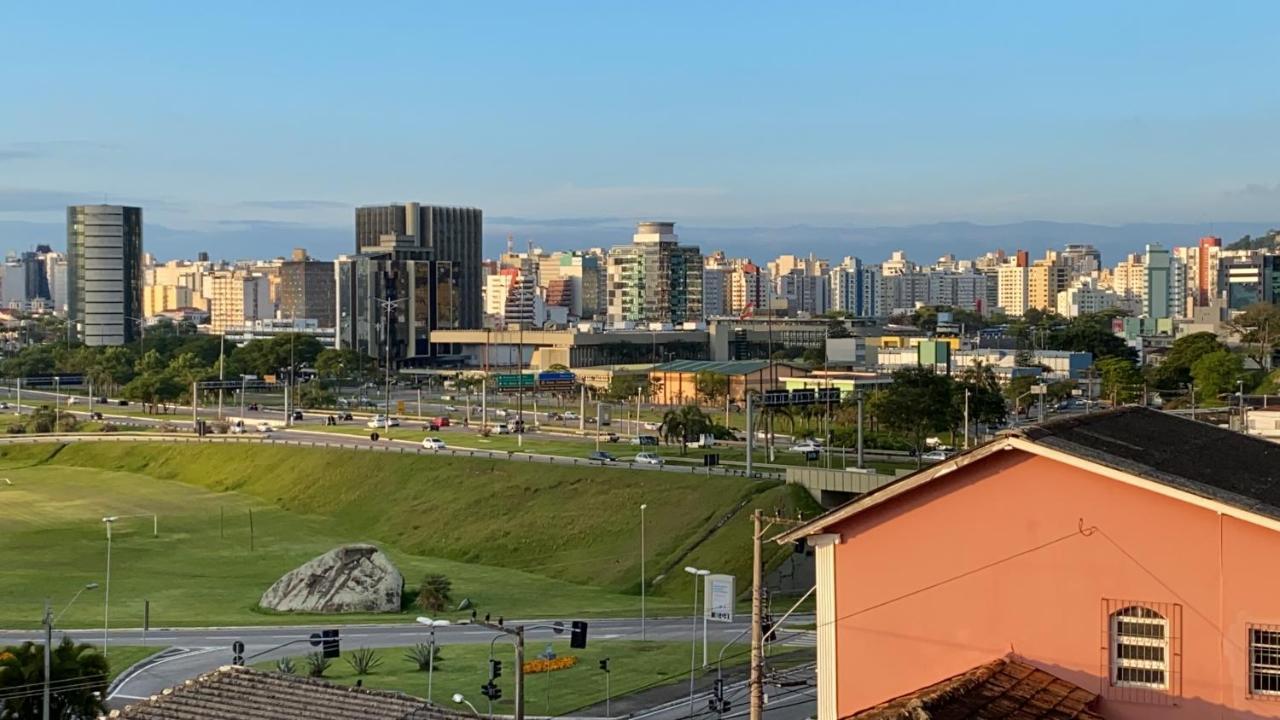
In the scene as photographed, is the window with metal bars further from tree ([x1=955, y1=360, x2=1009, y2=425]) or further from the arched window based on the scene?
tree ([x1=955, y1=360, x2=1009, y2=425])

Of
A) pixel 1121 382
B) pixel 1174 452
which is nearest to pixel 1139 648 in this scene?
pixel 1174 452

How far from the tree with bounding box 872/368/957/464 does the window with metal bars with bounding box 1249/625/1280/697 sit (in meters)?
63.4

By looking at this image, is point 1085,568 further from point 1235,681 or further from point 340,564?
point 340,564

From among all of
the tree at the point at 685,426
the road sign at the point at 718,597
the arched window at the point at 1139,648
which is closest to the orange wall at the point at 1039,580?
the arched window at the point at 1139,648

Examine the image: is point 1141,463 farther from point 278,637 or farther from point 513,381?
point 513,381

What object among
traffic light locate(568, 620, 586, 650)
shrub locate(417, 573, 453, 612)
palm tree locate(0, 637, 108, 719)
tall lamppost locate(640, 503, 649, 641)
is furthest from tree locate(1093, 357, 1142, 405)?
palm tree locate(0, 637, 108, 719)

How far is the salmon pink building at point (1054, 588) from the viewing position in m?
15.4

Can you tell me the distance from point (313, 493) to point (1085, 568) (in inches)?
3012

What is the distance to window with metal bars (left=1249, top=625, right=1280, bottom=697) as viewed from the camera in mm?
15312

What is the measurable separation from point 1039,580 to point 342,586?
45.6 metres

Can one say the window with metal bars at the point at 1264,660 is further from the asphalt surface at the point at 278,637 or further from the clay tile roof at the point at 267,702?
the asphalt surface at the point at 278,637

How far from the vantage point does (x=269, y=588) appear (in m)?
61.8

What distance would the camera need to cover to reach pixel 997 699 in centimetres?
1472

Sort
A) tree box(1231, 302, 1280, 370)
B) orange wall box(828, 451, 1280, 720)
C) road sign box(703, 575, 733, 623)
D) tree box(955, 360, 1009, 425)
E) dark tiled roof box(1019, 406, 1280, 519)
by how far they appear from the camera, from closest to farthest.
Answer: orange wall box(828, 451, 1280, 720) → dark tiled roof box(1019, 406, 1280, 519) → road sign box(703, 575, 733, 623) → tree box(955, 360, 1009, 425) → tree box(1231, 302, 1280, 370)
